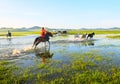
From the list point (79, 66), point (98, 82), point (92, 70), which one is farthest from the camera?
point (79, 66)

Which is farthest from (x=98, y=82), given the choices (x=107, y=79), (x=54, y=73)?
(x=54, y=73)

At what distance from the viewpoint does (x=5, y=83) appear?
10.9 m

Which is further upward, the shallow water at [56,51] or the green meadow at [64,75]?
the green meadow at [64,75]

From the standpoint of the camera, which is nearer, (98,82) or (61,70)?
(98,82)

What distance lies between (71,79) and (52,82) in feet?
3.96

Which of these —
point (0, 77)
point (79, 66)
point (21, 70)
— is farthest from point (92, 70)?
point (0, 77)

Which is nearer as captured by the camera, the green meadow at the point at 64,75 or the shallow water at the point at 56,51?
the green meadow at the point at 64,75

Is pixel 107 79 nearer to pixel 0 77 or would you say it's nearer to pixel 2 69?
pixel 0 77

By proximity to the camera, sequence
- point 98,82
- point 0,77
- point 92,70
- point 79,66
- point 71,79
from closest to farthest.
→ 1. point 98,82
2. point 71,79
3. point 0,77
4. point 92,70
5. point 79,66

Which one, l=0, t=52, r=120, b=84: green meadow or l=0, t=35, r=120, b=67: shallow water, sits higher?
l=0, t=52, r=120, b=84: green meadow

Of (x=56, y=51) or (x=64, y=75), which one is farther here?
(x=56, y=51)

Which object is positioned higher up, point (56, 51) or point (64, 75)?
point (64, 75)

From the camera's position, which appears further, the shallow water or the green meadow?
the shallow water

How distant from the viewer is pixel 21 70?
13930 millimetres
